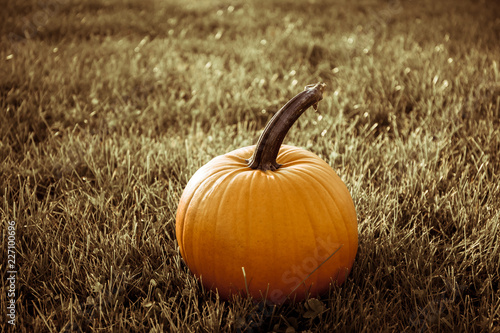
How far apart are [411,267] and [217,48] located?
4.11m

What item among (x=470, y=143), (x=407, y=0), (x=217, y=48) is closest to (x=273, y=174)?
(x=470, y=143)

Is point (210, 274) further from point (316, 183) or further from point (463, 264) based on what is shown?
point (463, 264)

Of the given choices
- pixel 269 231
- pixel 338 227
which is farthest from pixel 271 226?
pixel 338 227

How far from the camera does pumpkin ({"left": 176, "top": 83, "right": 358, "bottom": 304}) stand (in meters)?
1.50

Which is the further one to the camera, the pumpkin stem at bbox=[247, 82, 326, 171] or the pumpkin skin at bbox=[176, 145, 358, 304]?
the pumpkin stem at bbox=[247, 82, 326, 171]

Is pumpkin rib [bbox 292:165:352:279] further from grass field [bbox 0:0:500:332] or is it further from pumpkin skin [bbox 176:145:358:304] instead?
grass field [bbox 0:0:500:332]

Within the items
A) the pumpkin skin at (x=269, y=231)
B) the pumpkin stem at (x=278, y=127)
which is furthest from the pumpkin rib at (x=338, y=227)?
the pumpkin stem at (x=278, y=127)

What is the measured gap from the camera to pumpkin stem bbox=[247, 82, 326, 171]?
1.60 meters

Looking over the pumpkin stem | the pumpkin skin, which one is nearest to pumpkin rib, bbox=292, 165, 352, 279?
the pumpkin skin

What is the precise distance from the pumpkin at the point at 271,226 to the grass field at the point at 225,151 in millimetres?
102

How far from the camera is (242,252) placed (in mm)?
1500

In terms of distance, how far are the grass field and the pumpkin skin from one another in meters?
0.09

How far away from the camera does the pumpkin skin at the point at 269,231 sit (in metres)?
1.50

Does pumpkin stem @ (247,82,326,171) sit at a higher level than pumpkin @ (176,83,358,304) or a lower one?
higher
